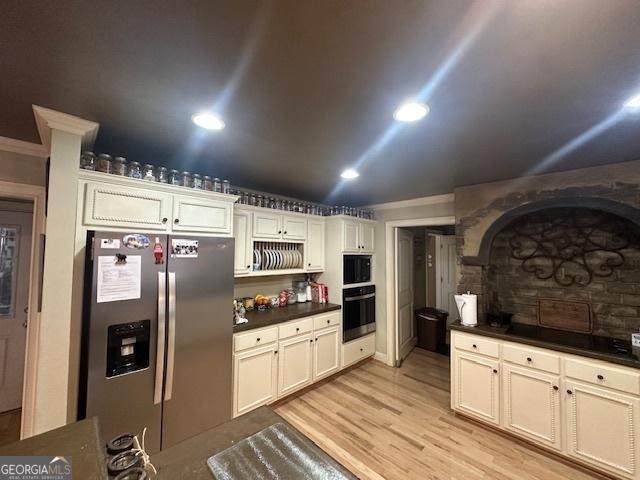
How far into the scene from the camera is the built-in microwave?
11.4ft

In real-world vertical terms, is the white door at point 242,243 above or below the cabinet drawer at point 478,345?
above

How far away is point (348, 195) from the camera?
3482 millimetres

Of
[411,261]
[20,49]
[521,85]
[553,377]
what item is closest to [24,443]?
[20,49]

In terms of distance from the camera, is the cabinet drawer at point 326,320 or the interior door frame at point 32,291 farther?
the cabinet drawer at point 326,320

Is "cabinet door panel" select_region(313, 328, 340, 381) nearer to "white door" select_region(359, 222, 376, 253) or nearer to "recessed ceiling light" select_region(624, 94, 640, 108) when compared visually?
"white door" select_region(359, 222, 376, 253)

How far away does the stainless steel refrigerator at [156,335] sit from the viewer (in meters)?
1.60

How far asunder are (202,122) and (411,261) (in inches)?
146

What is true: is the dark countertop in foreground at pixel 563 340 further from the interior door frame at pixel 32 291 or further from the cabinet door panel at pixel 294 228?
the interior door frame at pixel 32 291

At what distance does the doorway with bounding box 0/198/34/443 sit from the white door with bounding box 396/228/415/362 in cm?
426

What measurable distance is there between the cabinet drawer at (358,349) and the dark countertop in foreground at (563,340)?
4.57 feet

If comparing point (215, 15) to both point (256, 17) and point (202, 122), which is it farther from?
point (202, 122)

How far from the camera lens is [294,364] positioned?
2.84 metres

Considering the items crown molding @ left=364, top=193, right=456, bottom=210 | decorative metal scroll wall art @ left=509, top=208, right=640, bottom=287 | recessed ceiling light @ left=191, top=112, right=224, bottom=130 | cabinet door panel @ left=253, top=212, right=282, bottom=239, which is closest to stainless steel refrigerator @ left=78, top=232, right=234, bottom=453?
cabinet door panel @ left=253, top=212, right=282, bottom=239

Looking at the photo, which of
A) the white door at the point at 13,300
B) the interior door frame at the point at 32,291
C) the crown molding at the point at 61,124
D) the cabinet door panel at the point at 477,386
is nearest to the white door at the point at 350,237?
the cabinet door panel at the point at 477,386
